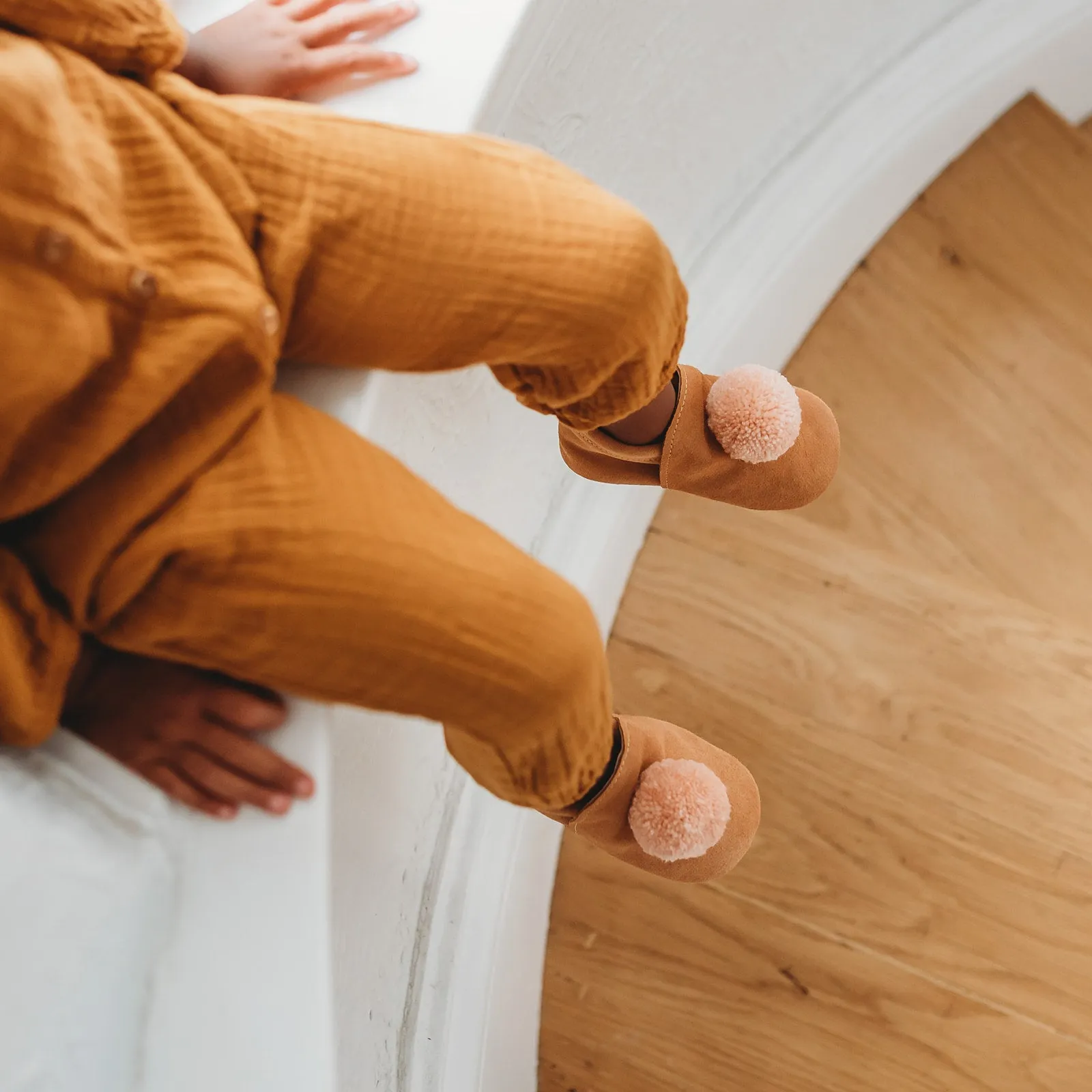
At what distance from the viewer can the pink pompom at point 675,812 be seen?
0.60 meters

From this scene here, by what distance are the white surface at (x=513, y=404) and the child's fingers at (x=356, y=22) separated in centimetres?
1

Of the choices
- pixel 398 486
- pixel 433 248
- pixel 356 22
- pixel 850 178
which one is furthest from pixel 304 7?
pixel 850 178

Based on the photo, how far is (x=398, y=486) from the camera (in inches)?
17.2

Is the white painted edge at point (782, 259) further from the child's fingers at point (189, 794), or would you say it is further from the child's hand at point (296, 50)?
the child's hand at point (296, 50)

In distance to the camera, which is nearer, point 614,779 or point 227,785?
point 227,785

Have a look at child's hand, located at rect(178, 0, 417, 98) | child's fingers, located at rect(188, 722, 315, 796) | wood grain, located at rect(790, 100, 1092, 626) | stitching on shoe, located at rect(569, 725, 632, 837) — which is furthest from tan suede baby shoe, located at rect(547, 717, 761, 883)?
child's hand, located at rect(178, 0, 417, 98)

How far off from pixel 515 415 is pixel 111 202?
372 millimetres

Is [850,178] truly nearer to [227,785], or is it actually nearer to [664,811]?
[664,811]

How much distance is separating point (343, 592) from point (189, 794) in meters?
0.12

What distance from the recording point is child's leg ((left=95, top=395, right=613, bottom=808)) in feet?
1.29

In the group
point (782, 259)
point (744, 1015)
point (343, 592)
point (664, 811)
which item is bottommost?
point (744, 1015)

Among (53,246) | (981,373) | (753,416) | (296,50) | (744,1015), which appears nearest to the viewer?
(53,246)

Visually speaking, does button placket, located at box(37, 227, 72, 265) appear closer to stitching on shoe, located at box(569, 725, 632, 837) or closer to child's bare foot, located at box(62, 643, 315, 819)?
child's bare foot, located at box(62, 643, 315, 819)

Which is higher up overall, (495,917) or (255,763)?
(255,763)
